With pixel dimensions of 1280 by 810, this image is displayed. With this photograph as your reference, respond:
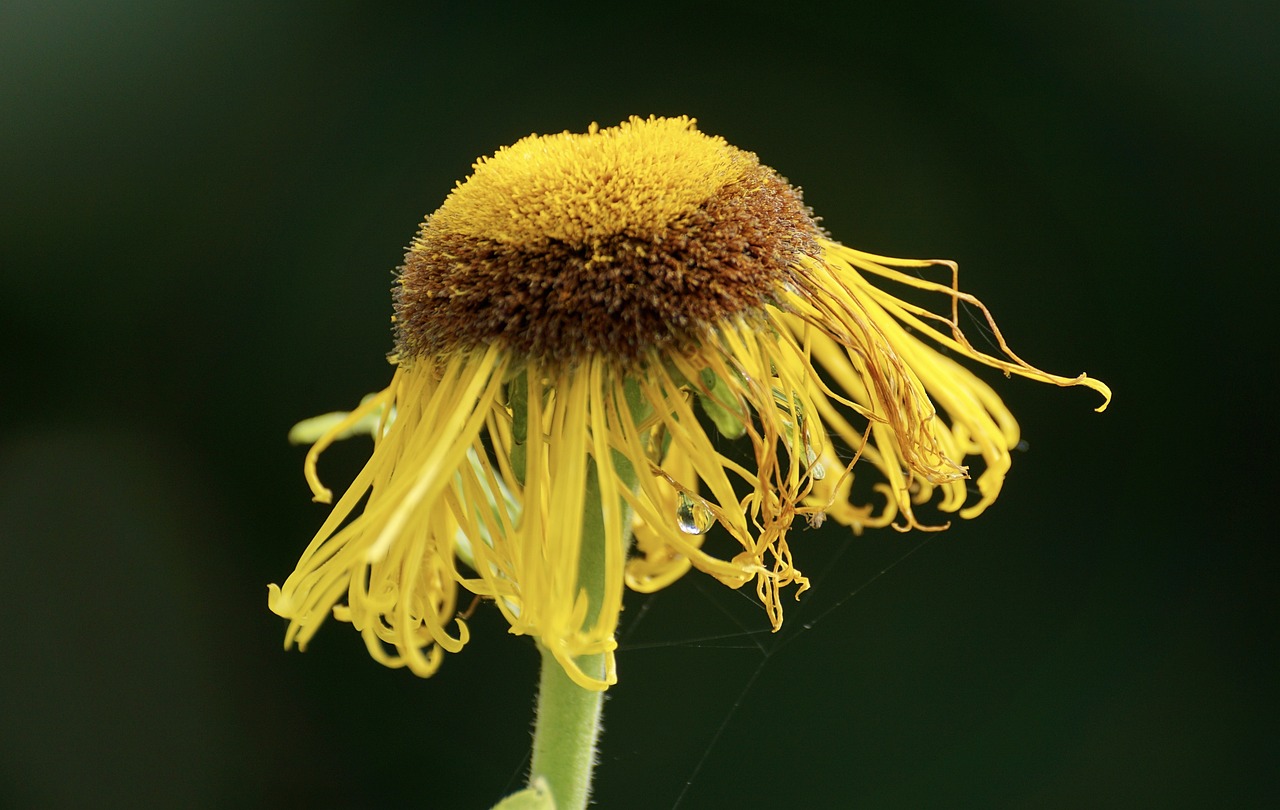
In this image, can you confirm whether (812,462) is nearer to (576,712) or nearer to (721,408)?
(721,408)

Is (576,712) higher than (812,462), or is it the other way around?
(812,462)

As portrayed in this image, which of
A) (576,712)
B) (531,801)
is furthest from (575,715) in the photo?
(531,801)

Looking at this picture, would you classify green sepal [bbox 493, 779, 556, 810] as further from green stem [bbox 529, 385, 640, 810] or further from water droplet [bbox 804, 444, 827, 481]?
water droplet [bbox 804, 444, 827, 481]

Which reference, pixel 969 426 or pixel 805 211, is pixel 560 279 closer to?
pixel 805 211

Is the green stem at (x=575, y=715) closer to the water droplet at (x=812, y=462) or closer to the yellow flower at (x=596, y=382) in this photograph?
the yellow flower at (x=596, y=382)

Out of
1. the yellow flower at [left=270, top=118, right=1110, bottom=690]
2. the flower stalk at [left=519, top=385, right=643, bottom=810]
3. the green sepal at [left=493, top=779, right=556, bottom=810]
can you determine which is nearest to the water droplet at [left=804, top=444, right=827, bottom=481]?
the yellow flower at [left=270, top=118, right=1110, bottom=690]

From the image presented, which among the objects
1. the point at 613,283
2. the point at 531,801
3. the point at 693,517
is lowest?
the point at 531,801

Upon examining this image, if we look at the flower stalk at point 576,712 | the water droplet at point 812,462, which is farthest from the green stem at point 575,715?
the water droplet at point 812,462
